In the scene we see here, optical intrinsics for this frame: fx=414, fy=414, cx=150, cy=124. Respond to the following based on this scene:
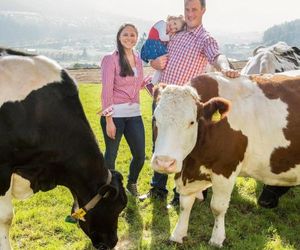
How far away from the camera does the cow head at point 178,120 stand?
370 centimetres

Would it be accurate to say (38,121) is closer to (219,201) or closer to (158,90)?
(158,90)

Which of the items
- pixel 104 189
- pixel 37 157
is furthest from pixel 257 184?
pixel 37 157

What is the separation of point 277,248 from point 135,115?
240 centimetres

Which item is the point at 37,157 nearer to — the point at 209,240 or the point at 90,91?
the point at 209,240

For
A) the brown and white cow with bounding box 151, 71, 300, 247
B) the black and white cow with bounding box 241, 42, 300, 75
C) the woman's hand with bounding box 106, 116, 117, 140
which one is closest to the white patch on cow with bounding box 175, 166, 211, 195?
the brown and white cow with bounding box 151, 71, 300, 247

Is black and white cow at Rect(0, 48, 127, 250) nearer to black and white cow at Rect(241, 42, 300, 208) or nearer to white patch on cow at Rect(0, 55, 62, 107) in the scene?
white patch on cow at Rect(0, 55, 62, 107)

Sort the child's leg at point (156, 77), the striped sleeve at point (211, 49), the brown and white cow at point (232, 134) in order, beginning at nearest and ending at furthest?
the brown and white cow at point (232, 134), the striped sleeve at point (211, 49), the child's leg at point (156, 77)

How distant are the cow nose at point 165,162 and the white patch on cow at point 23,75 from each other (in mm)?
1155

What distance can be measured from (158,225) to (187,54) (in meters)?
2.15

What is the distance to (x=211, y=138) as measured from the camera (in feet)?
13.9

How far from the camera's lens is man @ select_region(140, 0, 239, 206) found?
16.6ft

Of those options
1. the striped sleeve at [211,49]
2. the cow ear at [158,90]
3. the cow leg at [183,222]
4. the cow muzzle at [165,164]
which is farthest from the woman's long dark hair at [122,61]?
the cow muzzle at [165,164]

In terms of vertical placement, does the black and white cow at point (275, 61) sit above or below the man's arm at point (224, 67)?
below

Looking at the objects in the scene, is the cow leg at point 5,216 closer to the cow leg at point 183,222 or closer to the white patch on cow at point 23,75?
the white patch on cow at point 23,75
